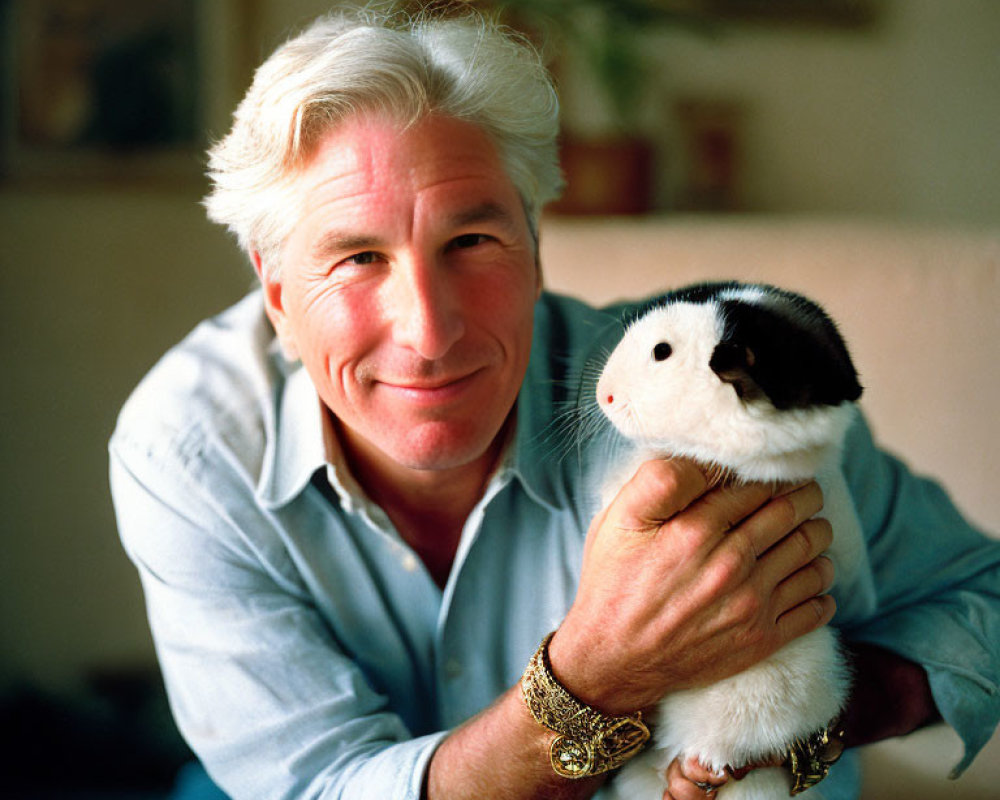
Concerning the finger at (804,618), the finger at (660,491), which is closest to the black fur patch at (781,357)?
the finger at (660,491)

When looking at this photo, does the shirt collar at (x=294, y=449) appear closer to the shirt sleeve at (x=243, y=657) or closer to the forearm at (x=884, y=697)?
the shirt sleeve at (x=243, y=657)

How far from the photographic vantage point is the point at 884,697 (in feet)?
3.67

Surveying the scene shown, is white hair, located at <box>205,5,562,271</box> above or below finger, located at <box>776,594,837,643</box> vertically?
above

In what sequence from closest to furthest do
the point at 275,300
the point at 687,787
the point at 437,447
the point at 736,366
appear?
the point at 736,366 < the point at 687,787 < the point at 437,447 < the point at 275,300

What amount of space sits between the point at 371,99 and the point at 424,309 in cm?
23

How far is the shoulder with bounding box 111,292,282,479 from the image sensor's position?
1172 mm

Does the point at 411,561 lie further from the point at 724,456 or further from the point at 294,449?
the point at 724,456

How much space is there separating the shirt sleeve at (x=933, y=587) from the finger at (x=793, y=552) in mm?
253

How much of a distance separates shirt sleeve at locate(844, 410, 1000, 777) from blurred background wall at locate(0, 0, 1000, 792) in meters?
1.51

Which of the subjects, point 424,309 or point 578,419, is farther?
point 578,419

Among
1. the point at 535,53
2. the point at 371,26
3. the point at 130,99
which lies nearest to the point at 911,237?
the point at 535,53

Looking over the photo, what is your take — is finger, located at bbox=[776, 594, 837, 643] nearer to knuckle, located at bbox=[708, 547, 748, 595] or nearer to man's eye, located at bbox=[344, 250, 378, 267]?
knuckle, located at bbox=[708, 547, 748, 595]

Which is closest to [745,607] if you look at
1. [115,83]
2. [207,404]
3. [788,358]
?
[788,358]

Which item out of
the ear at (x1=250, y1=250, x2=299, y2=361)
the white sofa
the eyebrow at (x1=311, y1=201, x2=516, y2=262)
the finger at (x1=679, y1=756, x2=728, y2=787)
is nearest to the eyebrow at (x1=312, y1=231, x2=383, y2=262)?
the eyebrow at (x1=311, y1=201, x2=516, y2=262)
